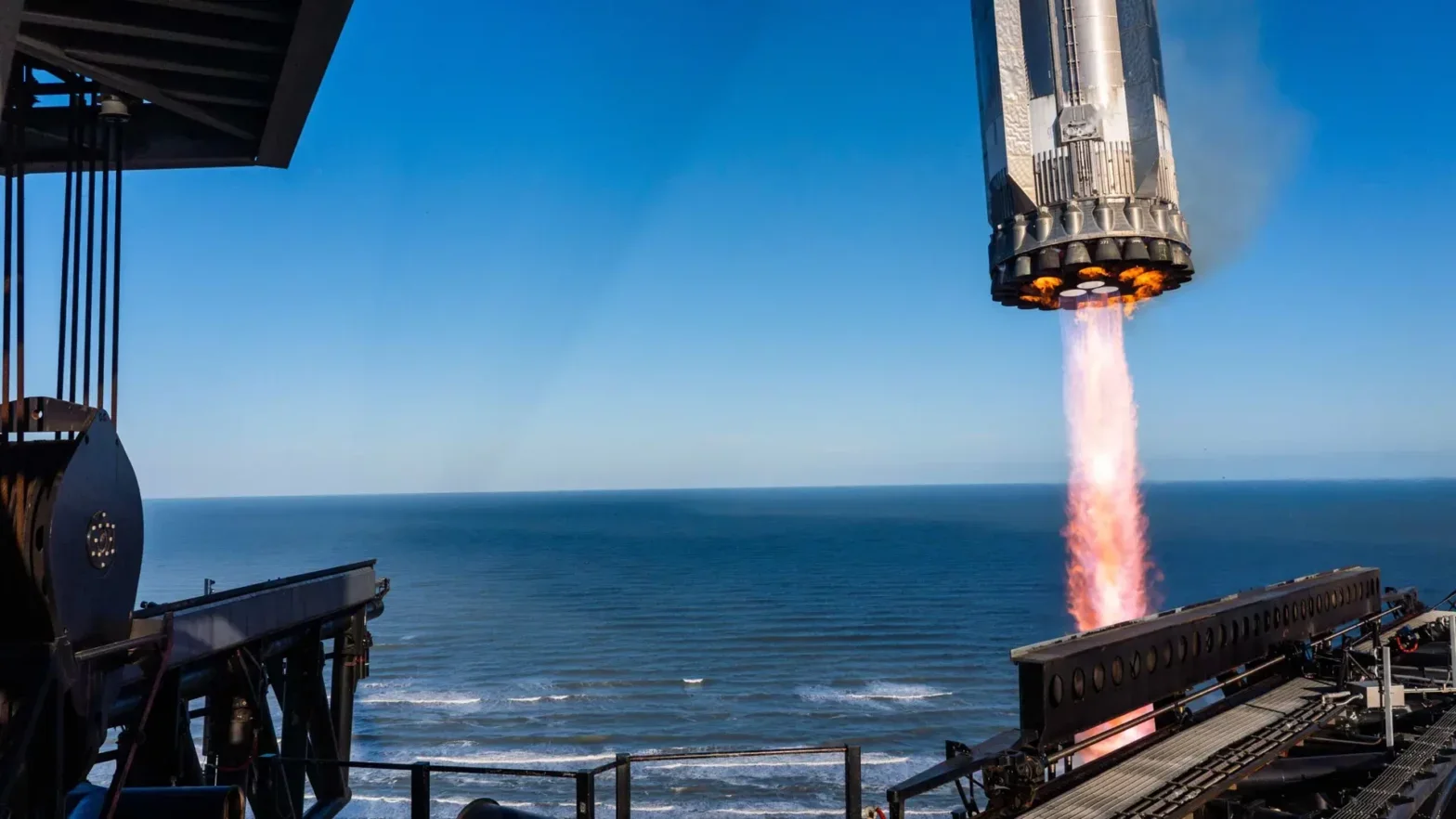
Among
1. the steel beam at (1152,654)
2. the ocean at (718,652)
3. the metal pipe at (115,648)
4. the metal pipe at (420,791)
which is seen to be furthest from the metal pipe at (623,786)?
the ocean at (718,652)

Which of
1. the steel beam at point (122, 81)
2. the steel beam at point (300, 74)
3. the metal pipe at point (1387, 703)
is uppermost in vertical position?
the steel beam at point (300, 74)

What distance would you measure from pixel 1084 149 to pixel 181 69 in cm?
1382

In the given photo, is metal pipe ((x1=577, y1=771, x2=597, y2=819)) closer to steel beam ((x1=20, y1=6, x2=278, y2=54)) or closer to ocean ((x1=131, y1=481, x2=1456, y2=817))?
steel beam ((x1=20, y1=6, x2=278, y2=54))

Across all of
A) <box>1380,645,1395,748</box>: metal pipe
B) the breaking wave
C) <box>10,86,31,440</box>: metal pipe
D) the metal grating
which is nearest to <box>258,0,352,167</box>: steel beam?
<box>10,86,31,440</box>: metal pipe

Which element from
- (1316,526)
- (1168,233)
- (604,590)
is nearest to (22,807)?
(1168,233)

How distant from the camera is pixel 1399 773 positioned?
11.9m

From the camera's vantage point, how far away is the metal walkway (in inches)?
423

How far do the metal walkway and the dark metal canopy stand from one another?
Answer: 12.4 metres

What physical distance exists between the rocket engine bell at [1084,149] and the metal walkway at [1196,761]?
762cm

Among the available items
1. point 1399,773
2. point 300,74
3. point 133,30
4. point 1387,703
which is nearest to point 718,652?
point 1387,703

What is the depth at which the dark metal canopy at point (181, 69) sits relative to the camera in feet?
34.2

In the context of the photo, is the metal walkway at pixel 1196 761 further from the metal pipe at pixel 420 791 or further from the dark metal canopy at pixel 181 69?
the dark metal canopy at pixel 181 69

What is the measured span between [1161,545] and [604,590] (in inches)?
3905

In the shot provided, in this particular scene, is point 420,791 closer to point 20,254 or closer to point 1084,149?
point 20,254
